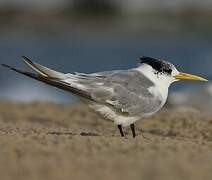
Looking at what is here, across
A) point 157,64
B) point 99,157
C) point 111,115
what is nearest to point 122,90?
point 111,115

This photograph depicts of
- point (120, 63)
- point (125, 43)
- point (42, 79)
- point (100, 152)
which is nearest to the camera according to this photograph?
point (100, 152)

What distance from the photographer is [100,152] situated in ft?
22.4

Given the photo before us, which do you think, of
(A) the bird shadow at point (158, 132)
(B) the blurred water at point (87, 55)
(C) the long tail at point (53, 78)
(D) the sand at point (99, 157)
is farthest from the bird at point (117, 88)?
(B) the blurred water at point (87, 55)

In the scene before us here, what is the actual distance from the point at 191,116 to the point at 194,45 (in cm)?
2247

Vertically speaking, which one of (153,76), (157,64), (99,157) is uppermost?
(157,64)

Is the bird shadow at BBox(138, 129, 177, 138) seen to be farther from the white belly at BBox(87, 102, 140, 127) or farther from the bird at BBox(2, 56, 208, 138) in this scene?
the white belly at BBox(87, 102, 140, 127)

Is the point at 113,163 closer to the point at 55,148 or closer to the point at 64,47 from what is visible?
the point at 55,148

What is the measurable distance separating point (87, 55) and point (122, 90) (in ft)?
74.6

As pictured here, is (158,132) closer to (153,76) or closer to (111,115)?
(153,76)

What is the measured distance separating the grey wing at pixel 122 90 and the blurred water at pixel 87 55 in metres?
10.2

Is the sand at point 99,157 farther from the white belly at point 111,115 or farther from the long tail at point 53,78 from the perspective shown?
the long tail at point 53,78

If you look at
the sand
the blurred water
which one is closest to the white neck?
the sand

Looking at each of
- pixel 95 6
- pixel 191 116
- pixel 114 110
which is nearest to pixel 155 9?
pixel 95 6

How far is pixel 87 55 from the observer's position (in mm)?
30875
